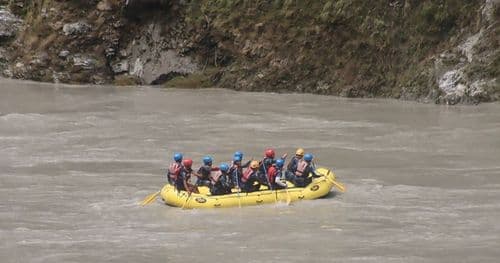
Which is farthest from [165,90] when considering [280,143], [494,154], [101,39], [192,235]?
[192,235]

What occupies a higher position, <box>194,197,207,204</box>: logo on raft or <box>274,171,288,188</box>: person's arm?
<box>274,171,288,188</box>: person's arm

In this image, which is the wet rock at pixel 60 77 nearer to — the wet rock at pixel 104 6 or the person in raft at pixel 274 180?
the wet rock at pixel 104 6

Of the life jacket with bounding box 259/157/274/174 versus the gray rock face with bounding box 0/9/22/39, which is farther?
the gray rock face with bounding box 0/9/22/39

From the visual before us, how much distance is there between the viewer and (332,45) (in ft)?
105

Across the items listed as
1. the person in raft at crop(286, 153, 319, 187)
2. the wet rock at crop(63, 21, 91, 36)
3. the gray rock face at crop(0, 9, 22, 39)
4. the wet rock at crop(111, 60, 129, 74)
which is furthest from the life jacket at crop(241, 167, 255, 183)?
the gray rock face at crop(0, 9, 22, 39)

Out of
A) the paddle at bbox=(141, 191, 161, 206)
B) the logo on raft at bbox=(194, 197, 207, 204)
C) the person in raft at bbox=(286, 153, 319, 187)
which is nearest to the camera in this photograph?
the logo on raft at bbox=(194, 197, 207, 204)

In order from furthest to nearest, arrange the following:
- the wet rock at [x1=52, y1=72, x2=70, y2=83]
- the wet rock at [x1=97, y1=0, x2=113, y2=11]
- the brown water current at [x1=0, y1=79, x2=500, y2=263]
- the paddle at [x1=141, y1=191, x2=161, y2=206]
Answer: the wet rock at [x1=97, y1=0, x2=113, y2=11]
the wet rock at [x1=52, y1=72, x2=70, y2=83]
the paddle at [x1=141, y1=191, x2=161, y2=206]
the brown water current at [x1=0, y1=79, x2=500, y2=263]

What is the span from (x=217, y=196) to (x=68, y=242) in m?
3.22

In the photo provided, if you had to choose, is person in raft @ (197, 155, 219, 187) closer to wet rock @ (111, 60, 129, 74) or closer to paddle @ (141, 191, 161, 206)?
paddle @ (141, 191, 161, 206)

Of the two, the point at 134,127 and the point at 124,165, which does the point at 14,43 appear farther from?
the point at 124,165

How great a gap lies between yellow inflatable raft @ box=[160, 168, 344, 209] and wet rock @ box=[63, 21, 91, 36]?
22.7 metres

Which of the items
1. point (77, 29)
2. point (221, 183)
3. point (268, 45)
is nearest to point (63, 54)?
point (77, 29)

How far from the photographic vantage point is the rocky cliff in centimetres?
2855

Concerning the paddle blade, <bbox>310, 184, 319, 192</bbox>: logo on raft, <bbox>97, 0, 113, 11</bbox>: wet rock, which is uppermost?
<bbox>97, 0, 113, 11</bbox>: wet rock
